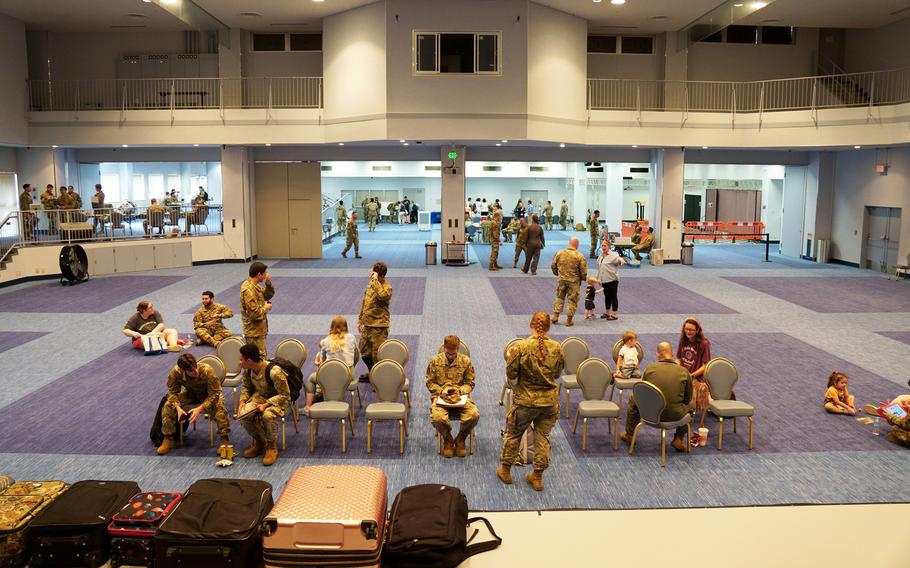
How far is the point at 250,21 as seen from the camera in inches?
967

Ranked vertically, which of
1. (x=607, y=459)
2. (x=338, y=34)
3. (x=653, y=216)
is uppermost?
(x=338, y=34)

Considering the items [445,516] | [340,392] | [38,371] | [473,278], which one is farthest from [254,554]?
[473,278]

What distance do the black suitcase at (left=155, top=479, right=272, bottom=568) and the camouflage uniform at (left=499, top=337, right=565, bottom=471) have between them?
2940mm

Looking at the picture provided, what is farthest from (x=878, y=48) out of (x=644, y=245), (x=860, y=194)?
(x=644, y=245)

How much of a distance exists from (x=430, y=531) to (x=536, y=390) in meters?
2.56

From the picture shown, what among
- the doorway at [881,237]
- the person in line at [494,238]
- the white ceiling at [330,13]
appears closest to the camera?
the white ceiling at [330,13]

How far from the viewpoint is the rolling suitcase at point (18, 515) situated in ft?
16.5

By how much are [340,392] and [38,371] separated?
19.7 feet

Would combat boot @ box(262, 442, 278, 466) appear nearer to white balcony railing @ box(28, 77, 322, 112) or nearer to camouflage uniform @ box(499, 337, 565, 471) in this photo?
camouflage uniform @ box(499, 337, 565, 471)

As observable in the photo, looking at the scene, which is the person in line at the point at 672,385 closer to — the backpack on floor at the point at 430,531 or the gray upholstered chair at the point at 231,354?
the backpack on floor at the point at 430,531

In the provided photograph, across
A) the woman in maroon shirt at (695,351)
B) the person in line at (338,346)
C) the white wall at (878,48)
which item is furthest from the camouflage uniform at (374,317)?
the white wall at (878,48)

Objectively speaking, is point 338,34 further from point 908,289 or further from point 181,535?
point 181,535

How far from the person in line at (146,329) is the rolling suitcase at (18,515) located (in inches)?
303

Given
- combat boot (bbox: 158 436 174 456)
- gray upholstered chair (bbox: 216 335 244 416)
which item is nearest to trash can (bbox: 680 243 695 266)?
gray upholstered chair (bbox: 216 335 244 416)
